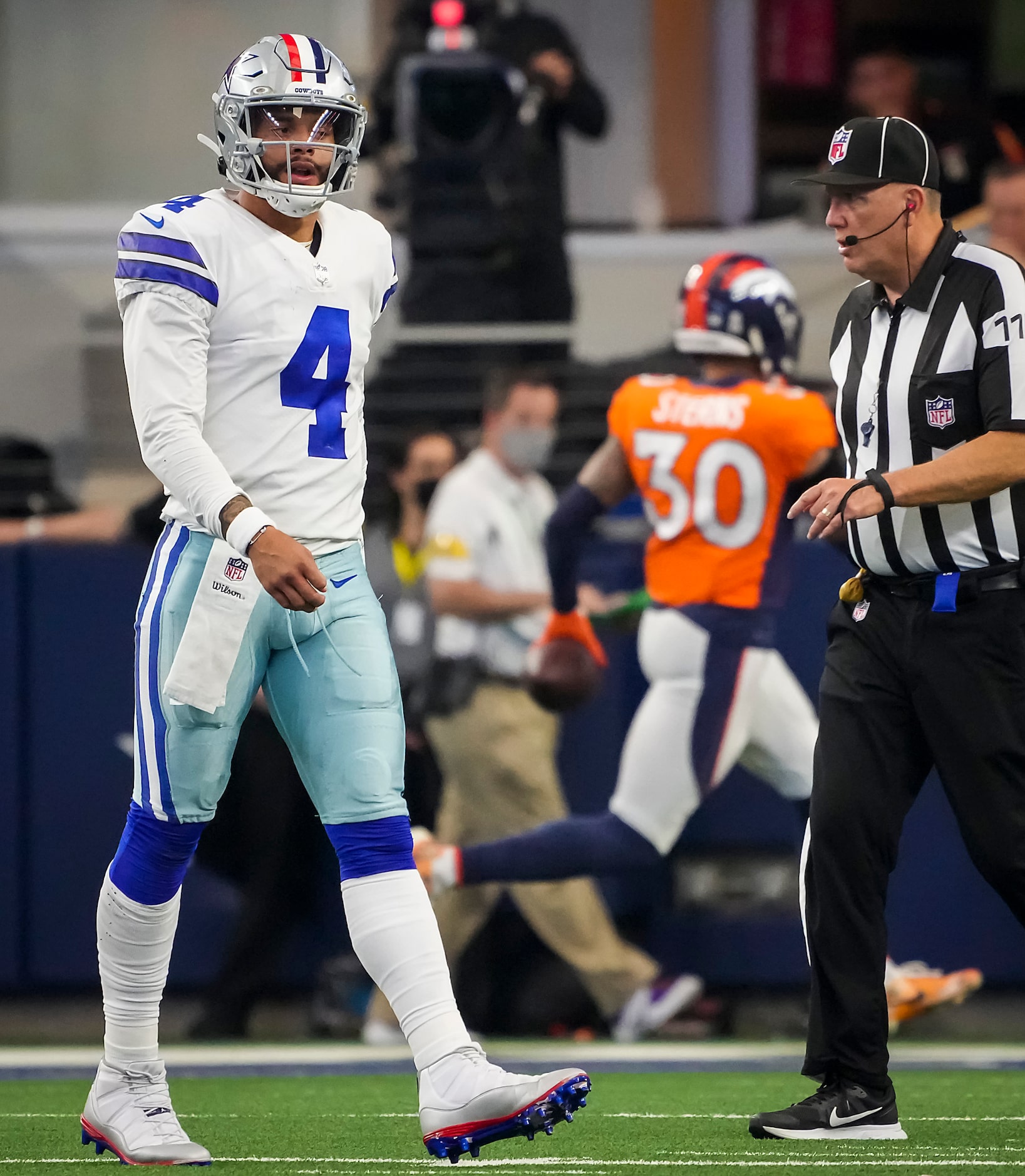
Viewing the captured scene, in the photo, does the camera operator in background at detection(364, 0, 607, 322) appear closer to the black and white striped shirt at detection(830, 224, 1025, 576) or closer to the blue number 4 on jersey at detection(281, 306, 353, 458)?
the black and white striped shirt at detection(830, 224, 1025, 576)

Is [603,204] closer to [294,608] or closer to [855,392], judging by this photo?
[855,392]

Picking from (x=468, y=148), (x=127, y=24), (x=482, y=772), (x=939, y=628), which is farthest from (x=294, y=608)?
(x=127, y=24)

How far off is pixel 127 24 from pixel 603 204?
268 cm

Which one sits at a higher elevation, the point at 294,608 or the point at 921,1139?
the point at 294,608

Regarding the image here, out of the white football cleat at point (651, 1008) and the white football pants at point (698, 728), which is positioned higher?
the white football pants at point (698, 728)

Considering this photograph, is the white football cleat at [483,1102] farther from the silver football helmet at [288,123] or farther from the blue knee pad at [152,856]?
the silver football helmet at [288,123]

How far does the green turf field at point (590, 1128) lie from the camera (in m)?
3.16

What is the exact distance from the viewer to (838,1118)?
11.0 feet

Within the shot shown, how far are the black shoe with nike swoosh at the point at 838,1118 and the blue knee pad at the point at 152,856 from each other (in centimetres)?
109

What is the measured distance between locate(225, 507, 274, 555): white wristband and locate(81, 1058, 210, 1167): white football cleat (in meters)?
0.90

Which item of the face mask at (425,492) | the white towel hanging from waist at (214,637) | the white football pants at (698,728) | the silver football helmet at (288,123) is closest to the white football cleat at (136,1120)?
the white towel hanging from waist at (214,637)

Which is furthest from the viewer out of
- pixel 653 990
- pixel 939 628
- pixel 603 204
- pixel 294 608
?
pixel 603 204

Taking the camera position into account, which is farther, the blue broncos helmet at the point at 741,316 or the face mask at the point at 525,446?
the face mask at the point at 525,446

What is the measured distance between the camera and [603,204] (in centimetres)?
811
